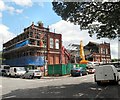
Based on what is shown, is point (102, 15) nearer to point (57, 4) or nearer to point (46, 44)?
point (57, 4)

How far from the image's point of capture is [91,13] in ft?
60.8

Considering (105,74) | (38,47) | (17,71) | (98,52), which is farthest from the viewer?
(98,52)

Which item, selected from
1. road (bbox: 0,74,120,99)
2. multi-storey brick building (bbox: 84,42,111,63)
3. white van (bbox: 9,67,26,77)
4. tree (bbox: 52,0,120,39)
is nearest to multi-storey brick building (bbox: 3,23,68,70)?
white van (bbox: 9,67,26,77)

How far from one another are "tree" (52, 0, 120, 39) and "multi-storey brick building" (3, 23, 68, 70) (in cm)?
3176

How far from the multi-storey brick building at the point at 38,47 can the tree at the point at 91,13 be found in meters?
31.8

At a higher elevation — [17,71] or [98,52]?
[98,52]

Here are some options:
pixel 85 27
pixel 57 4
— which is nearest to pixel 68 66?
pixel 85 27

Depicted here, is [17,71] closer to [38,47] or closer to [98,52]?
[38,47]

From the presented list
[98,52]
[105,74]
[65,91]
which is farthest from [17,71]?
[98,52]

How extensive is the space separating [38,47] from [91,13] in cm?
3541

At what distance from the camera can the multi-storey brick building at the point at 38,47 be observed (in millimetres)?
52875

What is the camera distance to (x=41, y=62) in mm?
53156

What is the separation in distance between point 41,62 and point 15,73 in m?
6.78

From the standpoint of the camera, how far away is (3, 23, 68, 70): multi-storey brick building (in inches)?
2082
